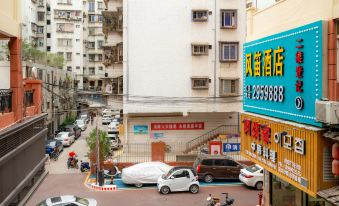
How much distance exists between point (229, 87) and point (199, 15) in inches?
207

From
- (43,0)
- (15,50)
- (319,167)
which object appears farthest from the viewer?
(43,0)

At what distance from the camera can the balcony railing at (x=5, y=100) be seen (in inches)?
383

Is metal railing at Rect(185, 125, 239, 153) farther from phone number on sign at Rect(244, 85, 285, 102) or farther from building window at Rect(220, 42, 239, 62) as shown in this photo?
phone number on sign at Rect(244, 85, 285, 102)

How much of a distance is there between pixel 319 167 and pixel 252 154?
4.74 metres

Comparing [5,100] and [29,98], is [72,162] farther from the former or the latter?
[5,100]

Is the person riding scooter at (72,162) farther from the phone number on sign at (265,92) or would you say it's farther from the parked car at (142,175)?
the phone number on sign at (265,92)

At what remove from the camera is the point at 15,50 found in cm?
1091

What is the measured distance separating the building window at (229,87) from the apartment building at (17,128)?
17324 millimetres

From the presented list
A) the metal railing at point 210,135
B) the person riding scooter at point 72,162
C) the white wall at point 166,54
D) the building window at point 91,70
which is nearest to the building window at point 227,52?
the white wall at point 166,54

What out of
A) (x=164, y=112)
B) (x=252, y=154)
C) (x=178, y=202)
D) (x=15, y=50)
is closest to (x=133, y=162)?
(x=164, y=112)

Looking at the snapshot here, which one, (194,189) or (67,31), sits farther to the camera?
(67,31)

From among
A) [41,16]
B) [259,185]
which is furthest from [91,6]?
[259,185]

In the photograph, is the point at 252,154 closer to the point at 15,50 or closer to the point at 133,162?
the point at 15,50

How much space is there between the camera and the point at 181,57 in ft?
92.9
